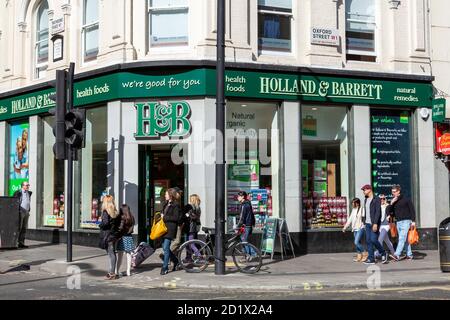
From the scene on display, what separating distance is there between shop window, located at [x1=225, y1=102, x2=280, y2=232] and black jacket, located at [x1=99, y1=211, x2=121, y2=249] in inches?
191

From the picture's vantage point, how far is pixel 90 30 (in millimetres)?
19328

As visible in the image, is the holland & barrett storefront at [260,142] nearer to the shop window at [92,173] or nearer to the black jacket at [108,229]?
the shop window at [92,173]

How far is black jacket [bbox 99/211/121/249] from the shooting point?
43.1ft

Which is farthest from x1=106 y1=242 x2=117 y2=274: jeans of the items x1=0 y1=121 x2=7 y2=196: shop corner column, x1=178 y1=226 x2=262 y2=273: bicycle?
x1=0 y1=121 x2=7 y2=196: shop corner column

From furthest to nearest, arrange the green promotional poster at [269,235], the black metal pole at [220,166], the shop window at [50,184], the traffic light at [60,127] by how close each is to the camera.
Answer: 1. the shop window at [50,184]
2. the green promotional poster at [269,235]
3. the traffic light at [60,127]
4. the black metal pole at [220,166]

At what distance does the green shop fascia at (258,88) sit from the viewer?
55.5ft

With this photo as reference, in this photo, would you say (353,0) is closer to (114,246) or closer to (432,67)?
(432,67)

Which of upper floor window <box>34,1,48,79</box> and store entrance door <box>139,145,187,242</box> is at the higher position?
upper floor window <box>34,1,48,79</box>

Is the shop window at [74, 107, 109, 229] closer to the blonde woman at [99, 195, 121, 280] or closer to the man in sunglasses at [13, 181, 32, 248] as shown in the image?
the man in sunglasses at [13, 181, 32, 248]

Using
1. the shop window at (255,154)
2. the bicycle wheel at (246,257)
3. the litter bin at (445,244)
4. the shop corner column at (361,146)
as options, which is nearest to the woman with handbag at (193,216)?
the bicycle wheel at (246,257)

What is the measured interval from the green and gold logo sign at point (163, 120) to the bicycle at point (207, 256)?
404cm
